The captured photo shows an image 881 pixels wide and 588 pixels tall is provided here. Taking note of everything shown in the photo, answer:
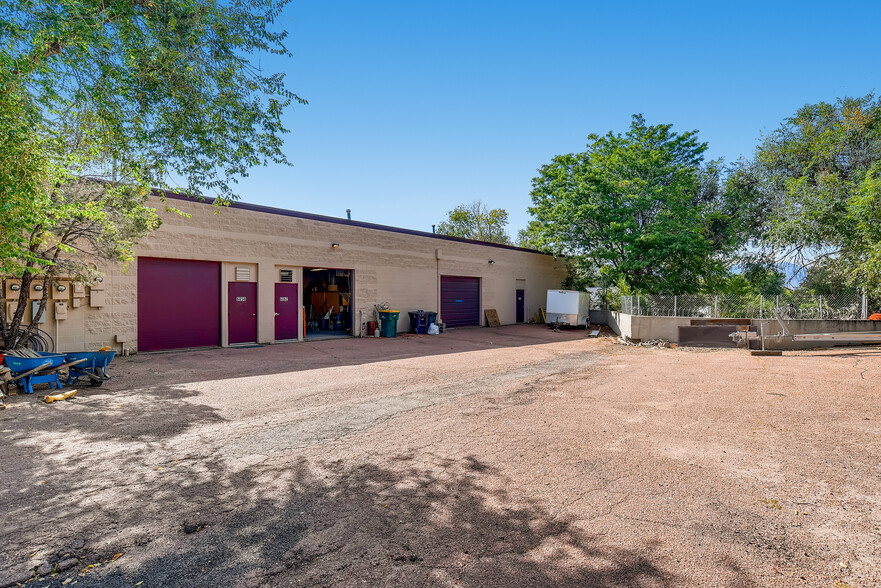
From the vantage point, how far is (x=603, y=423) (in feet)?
19.7

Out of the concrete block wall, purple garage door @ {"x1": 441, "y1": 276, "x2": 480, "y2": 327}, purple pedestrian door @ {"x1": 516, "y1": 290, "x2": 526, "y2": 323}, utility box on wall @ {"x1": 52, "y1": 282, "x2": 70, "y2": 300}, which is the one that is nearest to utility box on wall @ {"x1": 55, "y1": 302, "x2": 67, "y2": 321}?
utility box on wall @ {"x1": 52, "y1": 282, "x2": 70, "y2": 300}

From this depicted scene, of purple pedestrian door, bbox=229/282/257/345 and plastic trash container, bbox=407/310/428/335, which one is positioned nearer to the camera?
purple pedestrian door, bbox=229/282/257/345

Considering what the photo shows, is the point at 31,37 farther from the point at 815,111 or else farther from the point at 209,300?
the point at 815,111

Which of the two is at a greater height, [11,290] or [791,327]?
[11,290]

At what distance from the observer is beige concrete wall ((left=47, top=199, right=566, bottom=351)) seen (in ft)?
39.8

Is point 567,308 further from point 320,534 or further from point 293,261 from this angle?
point 320,534

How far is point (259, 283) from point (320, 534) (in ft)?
43.0

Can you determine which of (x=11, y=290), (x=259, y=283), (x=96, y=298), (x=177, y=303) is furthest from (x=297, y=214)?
(x=11, y=290)

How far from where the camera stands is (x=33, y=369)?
749 cm

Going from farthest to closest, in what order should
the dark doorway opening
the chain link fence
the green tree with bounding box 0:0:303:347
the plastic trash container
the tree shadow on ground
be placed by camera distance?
the plastic trash container
the dark doorway opening
the chain link fence
the green tree with bounding box 0:0:303:347
the tree shadow on ground

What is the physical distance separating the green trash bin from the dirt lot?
967 centimetres

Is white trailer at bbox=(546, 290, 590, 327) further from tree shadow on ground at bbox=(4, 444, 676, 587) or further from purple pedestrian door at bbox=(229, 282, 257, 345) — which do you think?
tree shadow on ground at bbox=(4, 444, 676, 587)

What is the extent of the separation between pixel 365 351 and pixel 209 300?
204 inches

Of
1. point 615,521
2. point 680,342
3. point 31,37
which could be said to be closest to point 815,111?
point 680,342
